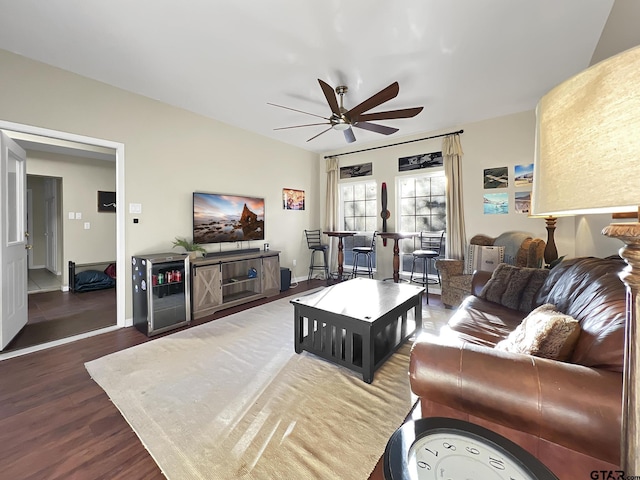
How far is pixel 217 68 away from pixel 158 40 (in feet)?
1.84

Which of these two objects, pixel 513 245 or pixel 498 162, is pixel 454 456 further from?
pixel 498 162

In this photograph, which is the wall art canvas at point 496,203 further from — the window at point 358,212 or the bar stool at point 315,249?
the bar stool at point 315,249

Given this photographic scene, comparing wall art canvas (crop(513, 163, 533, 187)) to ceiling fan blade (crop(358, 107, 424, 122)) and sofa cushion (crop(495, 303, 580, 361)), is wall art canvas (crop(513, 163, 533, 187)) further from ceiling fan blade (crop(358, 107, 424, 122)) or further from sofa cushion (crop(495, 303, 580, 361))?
sofa cushion (crop(495, 303, 580, 361))

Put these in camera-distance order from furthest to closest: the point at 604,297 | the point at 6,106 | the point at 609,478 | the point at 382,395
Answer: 1. the point at 6,106
2. the point at 382,395
3. the point at 604,297
4. the point at 609,478

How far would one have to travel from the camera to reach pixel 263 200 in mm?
4859

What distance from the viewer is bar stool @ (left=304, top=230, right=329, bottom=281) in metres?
5.67

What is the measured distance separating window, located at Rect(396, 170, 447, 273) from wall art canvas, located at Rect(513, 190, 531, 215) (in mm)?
1028

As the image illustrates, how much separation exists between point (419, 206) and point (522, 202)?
1.55m

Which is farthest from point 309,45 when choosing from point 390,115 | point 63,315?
point 63,315

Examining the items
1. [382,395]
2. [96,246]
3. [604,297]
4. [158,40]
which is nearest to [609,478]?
[604,297]

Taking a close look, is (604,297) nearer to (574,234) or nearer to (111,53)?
(574,234)

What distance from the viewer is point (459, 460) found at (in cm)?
75

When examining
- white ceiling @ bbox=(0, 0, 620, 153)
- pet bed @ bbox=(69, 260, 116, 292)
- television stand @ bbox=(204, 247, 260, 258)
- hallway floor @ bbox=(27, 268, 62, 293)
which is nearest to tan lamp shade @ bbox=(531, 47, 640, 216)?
white ceiling @ bbox=(0, 0, 620, 153)

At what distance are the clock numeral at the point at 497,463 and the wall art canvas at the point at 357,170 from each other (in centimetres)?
512
